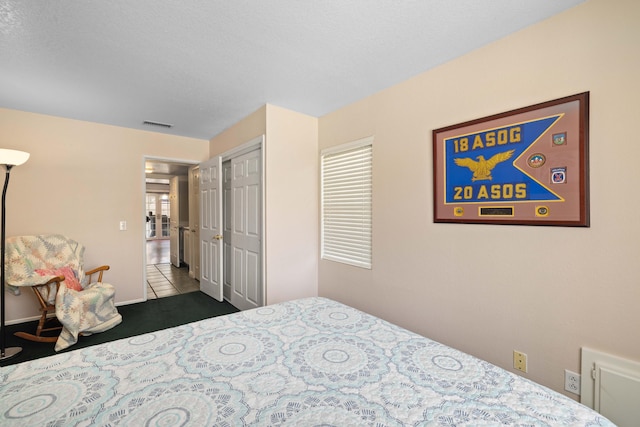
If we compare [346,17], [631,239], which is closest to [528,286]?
[631,239]

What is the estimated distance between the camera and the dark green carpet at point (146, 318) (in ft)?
8.36

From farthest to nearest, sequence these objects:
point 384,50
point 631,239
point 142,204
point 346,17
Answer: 1. point 142,204
2. point 384,50
3. point 346,17
4. point 631,239

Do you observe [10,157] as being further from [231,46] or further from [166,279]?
[166,279]

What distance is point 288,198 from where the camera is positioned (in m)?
3.13

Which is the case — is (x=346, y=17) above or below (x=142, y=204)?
above

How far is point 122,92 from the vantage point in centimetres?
262

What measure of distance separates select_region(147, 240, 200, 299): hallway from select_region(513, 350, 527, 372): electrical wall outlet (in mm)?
4261

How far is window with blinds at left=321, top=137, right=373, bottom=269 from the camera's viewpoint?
281 cm

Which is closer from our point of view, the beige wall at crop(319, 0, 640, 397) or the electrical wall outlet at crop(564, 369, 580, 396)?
the beige wall at crop(319, 0, 640, 397)

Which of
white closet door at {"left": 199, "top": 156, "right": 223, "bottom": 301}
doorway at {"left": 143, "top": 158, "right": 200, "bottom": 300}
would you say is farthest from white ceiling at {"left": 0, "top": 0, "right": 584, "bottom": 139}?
doorway at {"left": 143, "top": 158, "right": 200, "bottom": 300}

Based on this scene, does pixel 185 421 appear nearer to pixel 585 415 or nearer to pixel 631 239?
pixel 585 415

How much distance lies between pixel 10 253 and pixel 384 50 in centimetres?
394

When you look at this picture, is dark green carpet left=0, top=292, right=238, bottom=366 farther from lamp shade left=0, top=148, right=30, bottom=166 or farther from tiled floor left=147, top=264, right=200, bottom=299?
lamp shade left=0, top=148, right=30, bottom=166

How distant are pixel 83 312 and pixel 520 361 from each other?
3678 mm
